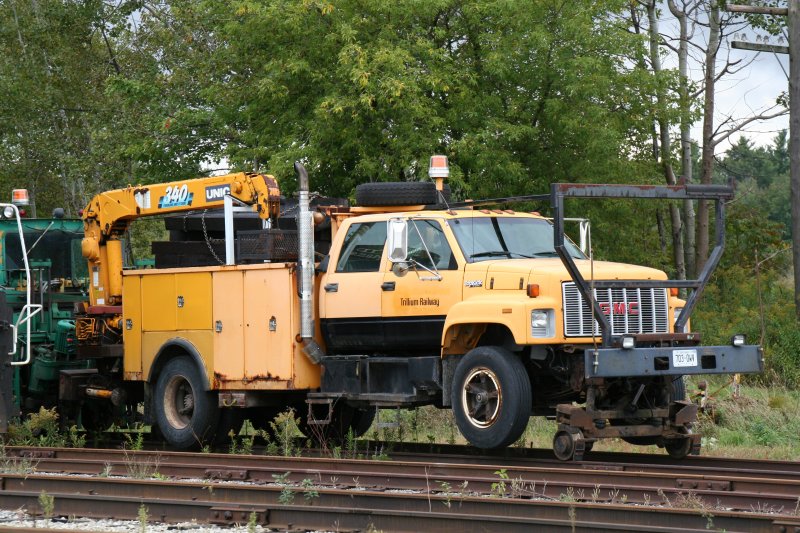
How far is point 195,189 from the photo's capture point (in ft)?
47.6

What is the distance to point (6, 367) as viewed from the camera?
13.4m

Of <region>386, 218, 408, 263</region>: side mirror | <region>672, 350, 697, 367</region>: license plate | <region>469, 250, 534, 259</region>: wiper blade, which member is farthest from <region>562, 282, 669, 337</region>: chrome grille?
<region>386, 218, 408, 263</region>: side mirror

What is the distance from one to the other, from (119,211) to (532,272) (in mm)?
6288

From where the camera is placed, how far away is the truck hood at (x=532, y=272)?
36.9ft

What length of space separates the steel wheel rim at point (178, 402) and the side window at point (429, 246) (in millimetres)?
3411

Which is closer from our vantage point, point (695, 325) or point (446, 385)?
point (446, 385)

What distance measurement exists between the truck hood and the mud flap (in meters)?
5.09

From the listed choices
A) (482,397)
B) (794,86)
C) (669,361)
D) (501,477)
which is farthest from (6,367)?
(794,86)

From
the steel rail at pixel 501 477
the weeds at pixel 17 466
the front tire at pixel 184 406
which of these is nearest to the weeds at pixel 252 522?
the steel rail at pixel 501 477

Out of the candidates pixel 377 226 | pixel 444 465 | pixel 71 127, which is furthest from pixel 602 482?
pixel 71 127

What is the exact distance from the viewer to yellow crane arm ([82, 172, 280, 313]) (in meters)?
14.4

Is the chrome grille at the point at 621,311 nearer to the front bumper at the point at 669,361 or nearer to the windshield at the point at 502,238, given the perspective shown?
the front bumper at the point at 669,361

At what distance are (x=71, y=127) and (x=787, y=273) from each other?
22573 mm

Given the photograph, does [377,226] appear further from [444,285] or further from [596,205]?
[596,205]
